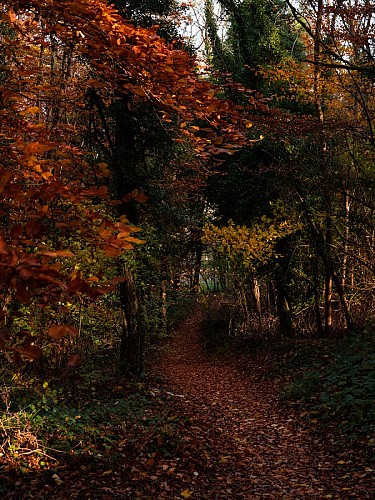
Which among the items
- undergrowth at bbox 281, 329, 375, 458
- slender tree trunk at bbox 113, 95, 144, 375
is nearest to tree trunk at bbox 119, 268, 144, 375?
slender tree trunk at bbox 113, 95, 144, 375

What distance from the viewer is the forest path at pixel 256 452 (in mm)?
4770

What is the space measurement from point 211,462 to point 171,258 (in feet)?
38.1

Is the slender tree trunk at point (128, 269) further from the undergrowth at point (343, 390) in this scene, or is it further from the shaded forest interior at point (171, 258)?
the undergrowth at point (343, 390)

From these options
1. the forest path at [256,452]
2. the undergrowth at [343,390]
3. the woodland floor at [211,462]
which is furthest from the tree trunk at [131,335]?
the undergrowth at [343,390]

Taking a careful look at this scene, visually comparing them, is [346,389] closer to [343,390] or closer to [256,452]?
[343,390]

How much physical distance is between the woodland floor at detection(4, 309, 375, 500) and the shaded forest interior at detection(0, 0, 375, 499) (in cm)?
3

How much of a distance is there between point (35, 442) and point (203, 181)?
32.2 ft

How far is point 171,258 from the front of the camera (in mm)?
16766

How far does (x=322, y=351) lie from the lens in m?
9.63

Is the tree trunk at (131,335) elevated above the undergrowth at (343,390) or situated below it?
above

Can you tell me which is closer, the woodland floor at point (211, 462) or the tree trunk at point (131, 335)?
the woodland floor at point (211, 462)

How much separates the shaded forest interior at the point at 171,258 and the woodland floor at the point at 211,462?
3 cm

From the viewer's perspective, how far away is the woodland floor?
4.50 metres

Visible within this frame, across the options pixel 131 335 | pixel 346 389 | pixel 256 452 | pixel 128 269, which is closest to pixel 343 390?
pixel 346 389
